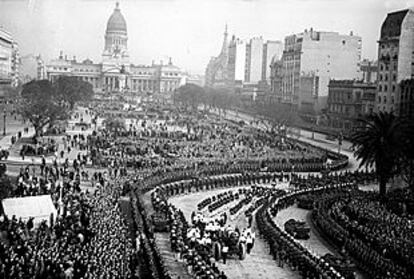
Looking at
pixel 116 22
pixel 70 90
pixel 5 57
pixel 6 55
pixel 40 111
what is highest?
pixel 116 22

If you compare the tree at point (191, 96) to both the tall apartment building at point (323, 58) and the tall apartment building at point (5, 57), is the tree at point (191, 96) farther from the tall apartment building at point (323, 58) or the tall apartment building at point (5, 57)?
the tall apartment building at point (5, 57)

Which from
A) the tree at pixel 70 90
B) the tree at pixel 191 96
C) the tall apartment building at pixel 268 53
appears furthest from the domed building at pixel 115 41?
the tree at pixel 70 90

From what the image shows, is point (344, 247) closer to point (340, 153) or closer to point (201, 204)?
point (201, 204)

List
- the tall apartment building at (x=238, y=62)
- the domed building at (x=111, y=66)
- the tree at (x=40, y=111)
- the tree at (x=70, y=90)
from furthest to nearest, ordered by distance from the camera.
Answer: the domed building at (x=111, y=66) < the tall apartment building at (x=238, y=62) < the tree at (x=70, y=90) < the tree at (x=40, y=111)

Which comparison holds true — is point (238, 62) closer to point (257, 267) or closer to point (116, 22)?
point (116, 22)

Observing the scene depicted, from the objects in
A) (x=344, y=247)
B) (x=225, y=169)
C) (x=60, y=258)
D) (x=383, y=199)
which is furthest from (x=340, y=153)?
(x=60, y=258)

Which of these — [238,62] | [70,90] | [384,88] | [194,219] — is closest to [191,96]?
[70,90]

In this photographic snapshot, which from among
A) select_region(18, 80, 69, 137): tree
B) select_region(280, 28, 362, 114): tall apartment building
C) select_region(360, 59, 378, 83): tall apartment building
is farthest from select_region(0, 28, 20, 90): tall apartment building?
select_region(360, 59, 378, 83): tall apartment building

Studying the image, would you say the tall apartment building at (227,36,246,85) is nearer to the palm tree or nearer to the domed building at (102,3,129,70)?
the domed building at (102,3,129,70)
